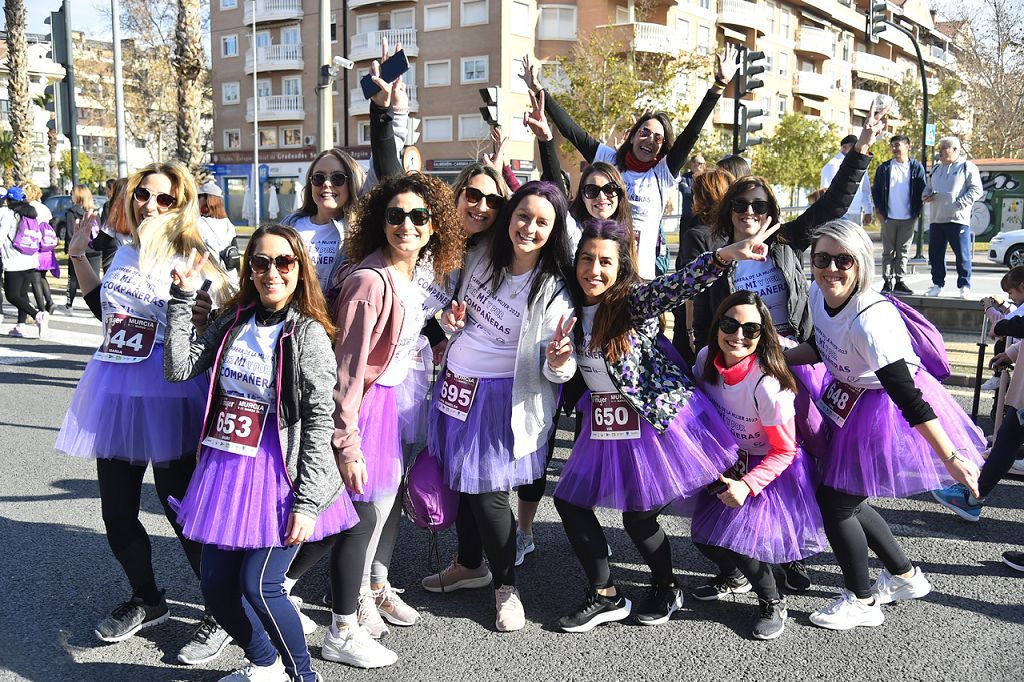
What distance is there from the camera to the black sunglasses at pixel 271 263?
296cm

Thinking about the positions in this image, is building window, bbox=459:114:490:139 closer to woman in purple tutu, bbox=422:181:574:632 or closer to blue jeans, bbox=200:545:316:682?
woman in purple tutu, bbox=422:181:574:632

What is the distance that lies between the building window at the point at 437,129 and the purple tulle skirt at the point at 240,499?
4034cm

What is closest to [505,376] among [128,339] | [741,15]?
[128,339]

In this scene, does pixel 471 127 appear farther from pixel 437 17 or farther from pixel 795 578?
pixel 795 578

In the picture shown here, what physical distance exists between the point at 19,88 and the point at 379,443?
1186 inches

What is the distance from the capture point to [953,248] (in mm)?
11328

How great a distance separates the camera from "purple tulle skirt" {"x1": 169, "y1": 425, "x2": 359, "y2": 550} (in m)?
2.80

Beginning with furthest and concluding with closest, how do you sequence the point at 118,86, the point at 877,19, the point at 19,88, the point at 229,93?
→ the point at 229,93
the point at 19,88
the point at 877,19
the point at 118,86

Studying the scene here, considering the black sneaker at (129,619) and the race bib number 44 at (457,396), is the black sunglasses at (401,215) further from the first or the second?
the black sneaker at (129,619)

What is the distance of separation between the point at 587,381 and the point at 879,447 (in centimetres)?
121

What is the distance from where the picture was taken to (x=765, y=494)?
346cm

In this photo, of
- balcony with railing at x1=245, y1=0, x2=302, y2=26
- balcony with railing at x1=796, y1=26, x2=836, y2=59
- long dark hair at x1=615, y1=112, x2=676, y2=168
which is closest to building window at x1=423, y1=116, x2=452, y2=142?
balcony with railing at x1=245, y1=0, x2=302, y2=26

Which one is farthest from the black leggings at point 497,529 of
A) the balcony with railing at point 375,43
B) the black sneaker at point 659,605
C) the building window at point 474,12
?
the balcony with railing at point 375,43

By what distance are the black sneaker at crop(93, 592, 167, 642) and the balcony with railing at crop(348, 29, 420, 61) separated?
41193 millimetres
